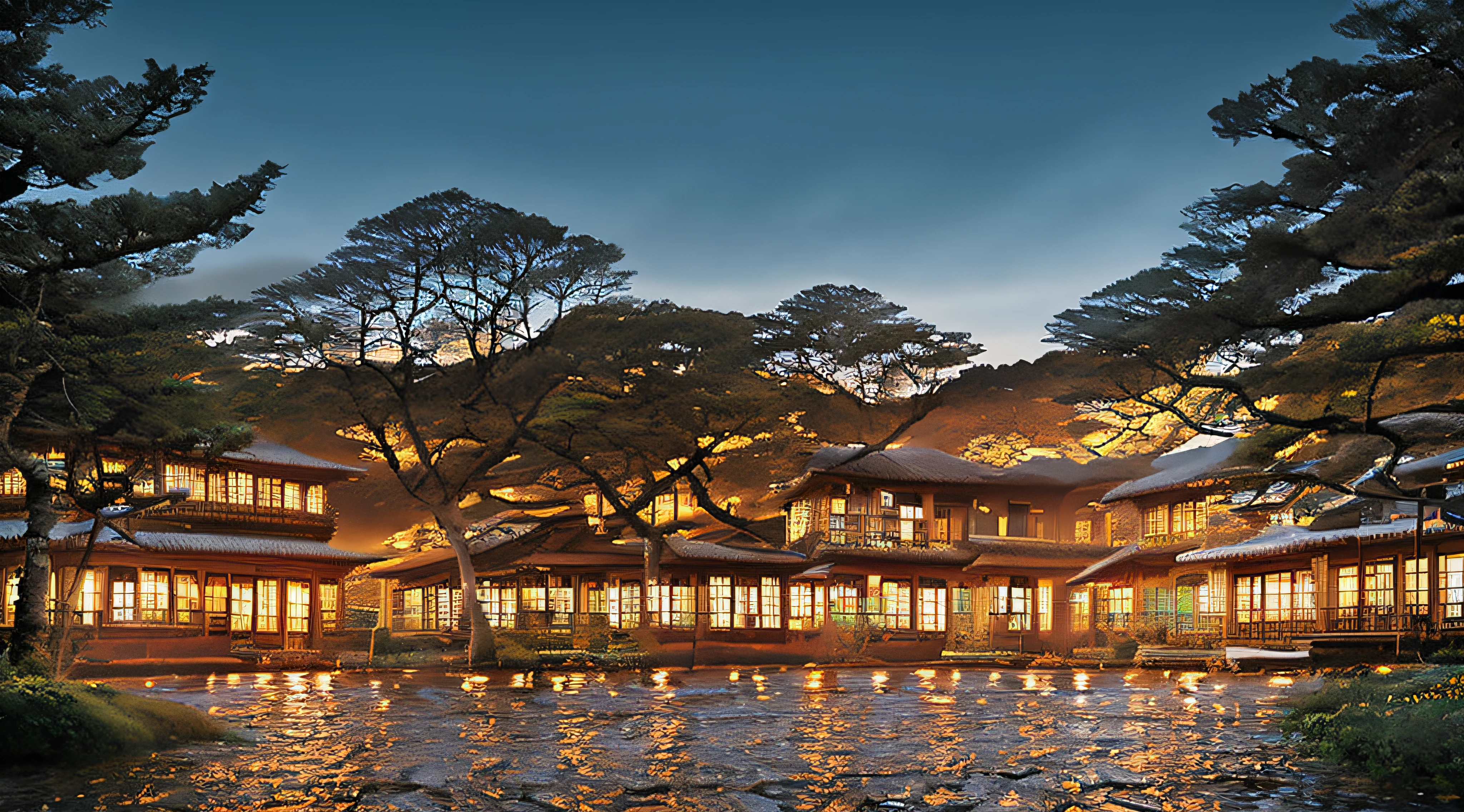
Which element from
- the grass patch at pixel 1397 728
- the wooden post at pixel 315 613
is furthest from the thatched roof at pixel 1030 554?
the grass patch at pixel 1397 728

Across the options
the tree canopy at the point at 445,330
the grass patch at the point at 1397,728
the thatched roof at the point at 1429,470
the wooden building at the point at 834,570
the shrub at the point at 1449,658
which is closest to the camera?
the grass patch at the point at 1397,728

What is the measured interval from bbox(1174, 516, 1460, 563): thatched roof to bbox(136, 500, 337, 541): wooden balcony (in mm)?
29143

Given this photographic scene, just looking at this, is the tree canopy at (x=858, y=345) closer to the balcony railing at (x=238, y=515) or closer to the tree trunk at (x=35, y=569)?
the balcony railing at (x=238, y=515)

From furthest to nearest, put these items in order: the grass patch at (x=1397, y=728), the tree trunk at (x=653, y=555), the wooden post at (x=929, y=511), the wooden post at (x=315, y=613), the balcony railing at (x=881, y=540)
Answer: the wooden post at (x=929, y=511) < the balcony railing at (x=881, y=540) < the wooden post at (x=315, y=613) < the tree trunk at (x=653, y=555) < the grass patch at (x=1397, y=728)

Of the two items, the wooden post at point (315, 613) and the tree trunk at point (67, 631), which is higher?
the tree trunk at point (67, 631)

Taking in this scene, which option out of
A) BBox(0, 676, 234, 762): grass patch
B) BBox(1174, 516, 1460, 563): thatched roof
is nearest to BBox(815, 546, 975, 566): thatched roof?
BBox(1174, 516, 1460, 563): thatched roof

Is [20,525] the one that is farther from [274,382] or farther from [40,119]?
[40,119]

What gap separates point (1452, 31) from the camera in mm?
12312

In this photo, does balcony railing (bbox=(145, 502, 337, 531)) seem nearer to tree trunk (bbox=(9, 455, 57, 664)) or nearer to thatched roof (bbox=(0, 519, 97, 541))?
thatched roof (bbox=(0, 519, 97, 541))

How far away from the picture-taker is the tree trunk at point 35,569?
14969 mm

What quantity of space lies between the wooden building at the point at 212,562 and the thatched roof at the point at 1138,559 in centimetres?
2402

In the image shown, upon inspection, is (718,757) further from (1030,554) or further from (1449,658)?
(1030,554)

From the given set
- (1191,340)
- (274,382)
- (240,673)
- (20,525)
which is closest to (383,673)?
(240,673)

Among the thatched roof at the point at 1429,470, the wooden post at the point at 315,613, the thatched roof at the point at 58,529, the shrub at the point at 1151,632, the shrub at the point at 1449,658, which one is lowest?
the shrub at the point at 1151,632
